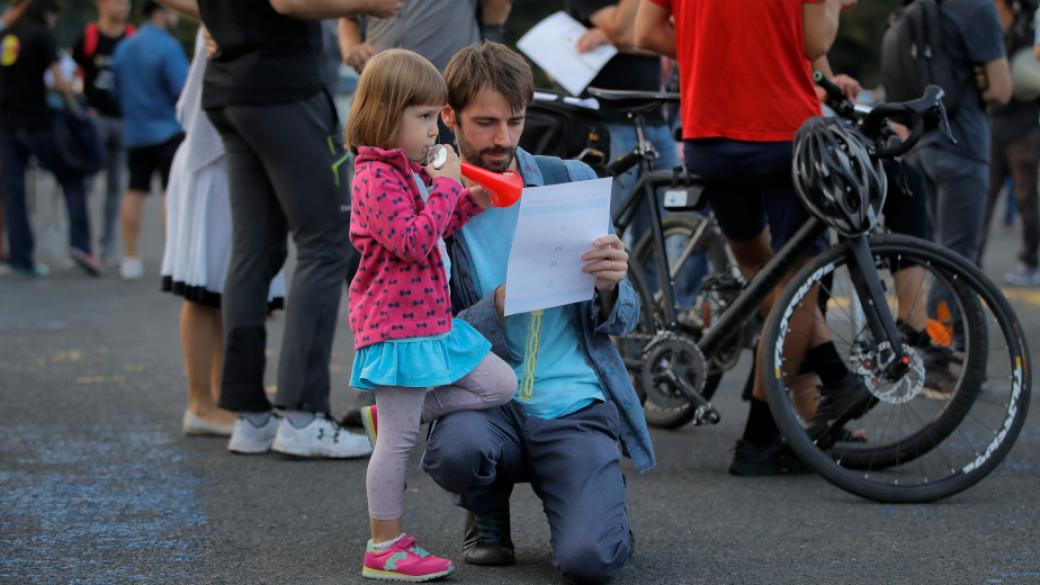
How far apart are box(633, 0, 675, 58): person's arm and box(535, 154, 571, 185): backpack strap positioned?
1372 millimetres

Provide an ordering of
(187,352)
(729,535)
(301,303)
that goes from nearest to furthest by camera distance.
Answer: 1. (729,535)
2. (301,303)
3. (187,352)

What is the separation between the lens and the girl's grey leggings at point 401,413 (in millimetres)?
3775

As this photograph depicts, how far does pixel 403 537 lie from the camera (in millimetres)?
3838

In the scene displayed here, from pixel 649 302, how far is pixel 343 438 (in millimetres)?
1172

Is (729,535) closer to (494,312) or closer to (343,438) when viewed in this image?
(494,312)

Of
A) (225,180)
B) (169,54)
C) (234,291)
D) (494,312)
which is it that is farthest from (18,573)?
(169,54)

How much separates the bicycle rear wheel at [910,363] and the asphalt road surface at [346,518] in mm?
118

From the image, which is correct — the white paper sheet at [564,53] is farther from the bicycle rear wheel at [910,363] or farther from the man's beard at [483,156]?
→ the man's beard at [483,156]

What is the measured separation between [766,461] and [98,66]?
8.40m

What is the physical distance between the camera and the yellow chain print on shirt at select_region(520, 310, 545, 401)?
394cm

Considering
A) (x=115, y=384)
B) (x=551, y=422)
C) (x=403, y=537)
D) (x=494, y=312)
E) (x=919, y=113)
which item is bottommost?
(x=115, y=384)

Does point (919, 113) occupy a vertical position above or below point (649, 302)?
above

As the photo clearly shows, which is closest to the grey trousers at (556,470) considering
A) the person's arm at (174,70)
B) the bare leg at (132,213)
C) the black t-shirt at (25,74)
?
the person's arm at (174,70)

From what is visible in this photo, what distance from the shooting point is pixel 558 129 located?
17.6 ft
